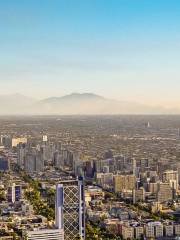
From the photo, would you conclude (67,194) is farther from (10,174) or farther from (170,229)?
(10,174)

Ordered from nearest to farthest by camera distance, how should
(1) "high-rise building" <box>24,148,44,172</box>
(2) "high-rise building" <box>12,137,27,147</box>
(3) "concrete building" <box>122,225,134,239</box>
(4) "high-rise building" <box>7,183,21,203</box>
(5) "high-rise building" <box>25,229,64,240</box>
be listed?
(5) "high-rise building" <box>25,229,64,240</box>, (3) "concrete building" <box>122,225,134,239</box>, (4) "high-rise building" <box>7,183,21,203</box>, (1) "high-rise building" <box>24,148,44,172</box>, (2) "high-rise building" <box>12,137,27,147</box>

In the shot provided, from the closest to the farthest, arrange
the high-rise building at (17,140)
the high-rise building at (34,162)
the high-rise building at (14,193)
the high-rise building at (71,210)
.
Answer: the high-rise building at (71,210), the high-rise building at (14,193), the high-rise building at (34,162), the high-rise building at (17,140)

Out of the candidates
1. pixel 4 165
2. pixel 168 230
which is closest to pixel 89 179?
pixel 4 165

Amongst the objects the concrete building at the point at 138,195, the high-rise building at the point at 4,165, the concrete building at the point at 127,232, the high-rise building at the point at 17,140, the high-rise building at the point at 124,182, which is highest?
the high-rise building at the point at 17,140

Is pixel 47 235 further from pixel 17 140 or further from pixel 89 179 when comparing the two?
pixel 17 140

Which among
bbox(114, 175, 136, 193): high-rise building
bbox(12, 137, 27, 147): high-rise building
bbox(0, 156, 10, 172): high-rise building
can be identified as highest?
bbox(12, 137, 27, 147): high-rise building

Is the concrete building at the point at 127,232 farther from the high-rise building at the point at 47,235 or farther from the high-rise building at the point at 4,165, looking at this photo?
the high-rise building at the point at 4,165

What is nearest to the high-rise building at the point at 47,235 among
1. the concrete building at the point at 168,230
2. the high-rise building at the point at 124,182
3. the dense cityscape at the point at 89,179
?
the dense cityscape at the point at 89,179

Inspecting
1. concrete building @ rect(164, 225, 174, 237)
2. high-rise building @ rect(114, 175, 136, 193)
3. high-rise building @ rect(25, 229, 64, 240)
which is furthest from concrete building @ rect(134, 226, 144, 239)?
high-rise building @ rect(114, 175, 136, 193)

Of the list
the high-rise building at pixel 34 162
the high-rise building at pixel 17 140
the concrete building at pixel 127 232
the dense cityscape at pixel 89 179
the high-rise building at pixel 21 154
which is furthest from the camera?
the high-rise building at pixel 17 140

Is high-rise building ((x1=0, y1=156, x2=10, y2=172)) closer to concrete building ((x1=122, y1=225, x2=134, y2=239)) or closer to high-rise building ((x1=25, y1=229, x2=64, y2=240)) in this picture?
concrete building ((x1=122, y1=225, x2=134, y2=239))
